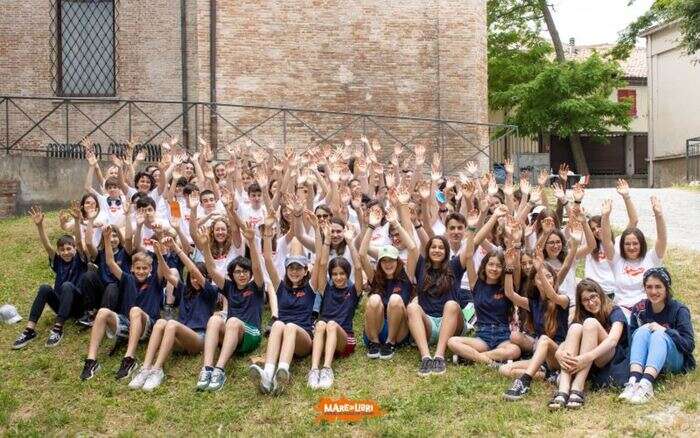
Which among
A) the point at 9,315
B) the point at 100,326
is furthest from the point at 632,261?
the point at 9,315

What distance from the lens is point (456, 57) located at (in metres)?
19.7

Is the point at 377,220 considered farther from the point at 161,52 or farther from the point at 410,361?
the point at 161,52

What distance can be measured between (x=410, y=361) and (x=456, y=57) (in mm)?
12643

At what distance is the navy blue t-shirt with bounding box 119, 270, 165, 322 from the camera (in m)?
8.87

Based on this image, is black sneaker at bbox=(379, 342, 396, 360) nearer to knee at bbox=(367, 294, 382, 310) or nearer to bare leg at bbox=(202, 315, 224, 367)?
knee at bbox=(367, 294, 382, 310)

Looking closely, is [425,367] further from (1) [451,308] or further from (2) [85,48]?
(2) [85,48]

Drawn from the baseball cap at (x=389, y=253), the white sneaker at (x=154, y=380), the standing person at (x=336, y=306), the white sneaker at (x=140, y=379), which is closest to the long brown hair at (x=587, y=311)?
the baseball cap at (x=389, y=253)

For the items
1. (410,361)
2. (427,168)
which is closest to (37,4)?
(427,168)

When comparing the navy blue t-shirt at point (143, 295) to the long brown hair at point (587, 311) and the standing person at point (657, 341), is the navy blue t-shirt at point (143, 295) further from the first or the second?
the standing person at point (657, 341)

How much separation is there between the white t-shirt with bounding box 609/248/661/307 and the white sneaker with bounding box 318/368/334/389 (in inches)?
107

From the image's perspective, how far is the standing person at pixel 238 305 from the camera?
26.7 feet

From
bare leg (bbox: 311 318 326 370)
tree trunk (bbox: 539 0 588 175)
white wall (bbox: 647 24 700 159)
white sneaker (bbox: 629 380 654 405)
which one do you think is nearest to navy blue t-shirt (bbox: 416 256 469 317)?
bare leg (bbox: 311 318 326 370)

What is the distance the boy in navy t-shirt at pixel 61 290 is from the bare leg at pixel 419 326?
3683 millimetres

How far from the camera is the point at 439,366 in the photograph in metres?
7.88
